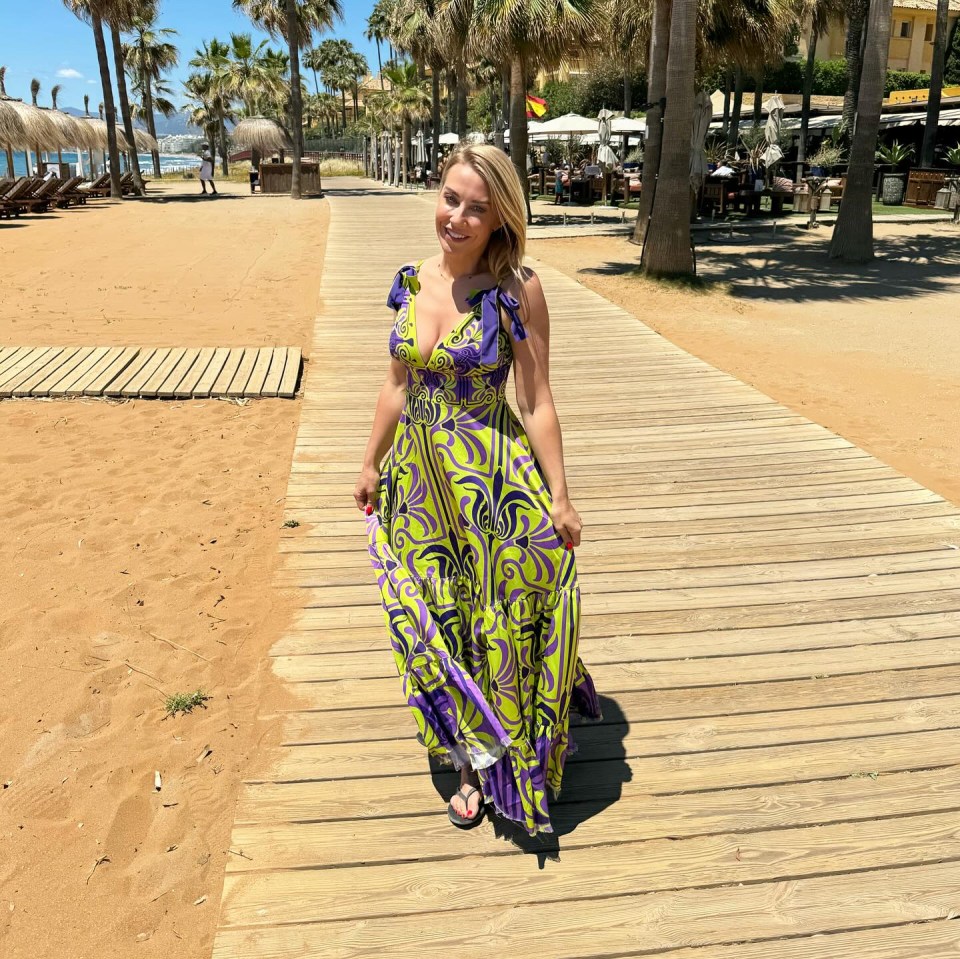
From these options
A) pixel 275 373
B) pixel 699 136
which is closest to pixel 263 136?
pixel 699 136

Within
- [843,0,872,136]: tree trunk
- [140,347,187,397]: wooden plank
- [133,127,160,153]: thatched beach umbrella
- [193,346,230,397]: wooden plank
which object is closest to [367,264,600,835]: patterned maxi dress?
[193,346,230,397]: wooden plank

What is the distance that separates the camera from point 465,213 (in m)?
2.06

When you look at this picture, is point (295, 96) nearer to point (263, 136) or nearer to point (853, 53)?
point (263, 136)

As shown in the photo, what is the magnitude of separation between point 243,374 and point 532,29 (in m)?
13.2

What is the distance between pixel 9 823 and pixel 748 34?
19502mm

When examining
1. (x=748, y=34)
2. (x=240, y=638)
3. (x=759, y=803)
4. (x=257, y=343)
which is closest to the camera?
(x=759, y=803)

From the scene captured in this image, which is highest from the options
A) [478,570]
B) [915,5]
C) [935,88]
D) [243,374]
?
[915,5]

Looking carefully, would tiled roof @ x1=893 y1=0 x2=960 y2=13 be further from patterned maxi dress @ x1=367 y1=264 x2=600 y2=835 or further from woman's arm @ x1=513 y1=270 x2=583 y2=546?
patterned maxi dress @ x1=367 y1=264 x2=600 y2=835

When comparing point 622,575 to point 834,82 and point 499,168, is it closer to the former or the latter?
point 499,168

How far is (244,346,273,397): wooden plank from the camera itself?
277 inches

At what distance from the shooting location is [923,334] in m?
10.1

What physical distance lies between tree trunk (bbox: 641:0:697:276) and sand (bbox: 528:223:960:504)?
525 mm

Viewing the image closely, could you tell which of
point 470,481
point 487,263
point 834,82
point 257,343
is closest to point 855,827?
point 470,481

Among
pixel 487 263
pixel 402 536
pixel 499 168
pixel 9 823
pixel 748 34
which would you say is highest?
pixel 748 34
